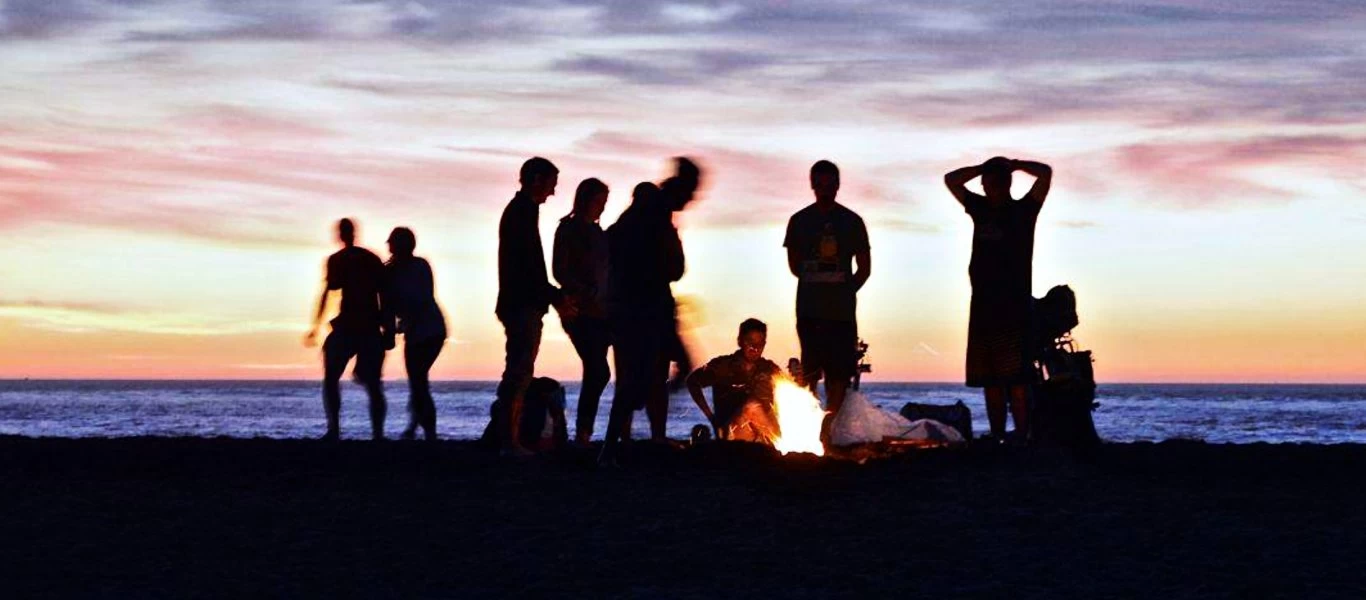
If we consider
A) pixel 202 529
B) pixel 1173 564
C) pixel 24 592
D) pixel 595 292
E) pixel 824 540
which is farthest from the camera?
pixel 595 292

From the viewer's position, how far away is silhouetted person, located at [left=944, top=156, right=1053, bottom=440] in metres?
11.6

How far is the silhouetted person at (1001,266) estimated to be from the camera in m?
11.6

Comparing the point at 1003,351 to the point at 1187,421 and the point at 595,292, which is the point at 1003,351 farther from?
the point at 1187,421

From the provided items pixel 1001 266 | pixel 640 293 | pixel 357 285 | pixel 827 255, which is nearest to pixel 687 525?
pixel 640 293

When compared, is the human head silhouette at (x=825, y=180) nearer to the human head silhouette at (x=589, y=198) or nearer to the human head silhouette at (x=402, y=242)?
the human head silhouette at (x=589, y=198)

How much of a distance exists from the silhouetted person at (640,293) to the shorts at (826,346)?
3.66 ft

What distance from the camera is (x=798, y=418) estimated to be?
12.6m

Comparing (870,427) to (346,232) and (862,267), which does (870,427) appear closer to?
(862,267)

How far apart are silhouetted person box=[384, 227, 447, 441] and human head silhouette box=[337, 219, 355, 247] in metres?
0.39

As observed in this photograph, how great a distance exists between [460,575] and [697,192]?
12.7 feet

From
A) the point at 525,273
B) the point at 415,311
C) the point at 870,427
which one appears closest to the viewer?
the point at 525,273

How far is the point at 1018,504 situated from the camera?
9.70 metres

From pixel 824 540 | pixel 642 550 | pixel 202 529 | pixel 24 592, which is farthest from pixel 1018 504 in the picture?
pixel 24 592

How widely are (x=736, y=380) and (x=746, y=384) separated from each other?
80mm
